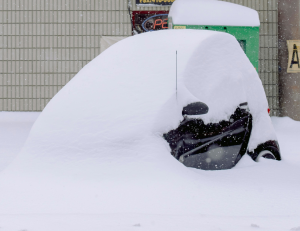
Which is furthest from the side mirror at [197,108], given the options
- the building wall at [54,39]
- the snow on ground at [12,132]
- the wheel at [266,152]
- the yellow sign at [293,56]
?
the building wall at [54,39]

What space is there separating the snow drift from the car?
0.08 meters

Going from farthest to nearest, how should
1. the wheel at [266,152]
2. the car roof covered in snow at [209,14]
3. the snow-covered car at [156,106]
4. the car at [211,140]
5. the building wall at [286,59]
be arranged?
the building wall at [286,59], the car roof covered in snow at [209,14], the wheel at [266,152], the car at [211,140], the snow-covered car at [156,106]

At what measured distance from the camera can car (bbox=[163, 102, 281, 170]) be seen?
121 inches

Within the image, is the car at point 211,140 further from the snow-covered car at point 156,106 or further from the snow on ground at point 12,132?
the snow on ground at point 12,132

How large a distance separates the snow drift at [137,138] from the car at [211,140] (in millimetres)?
80

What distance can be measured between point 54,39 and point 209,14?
454 centimetres

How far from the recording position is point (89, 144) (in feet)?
9.76

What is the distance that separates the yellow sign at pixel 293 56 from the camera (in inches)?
A: 367

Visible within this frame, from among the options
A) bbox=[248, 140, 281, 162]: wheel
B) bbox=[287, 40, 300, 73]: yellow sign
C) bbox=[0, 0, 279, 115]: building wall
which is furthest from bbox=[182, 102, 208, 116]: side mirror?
bbox=[0, 0, 279, 115]: building wall

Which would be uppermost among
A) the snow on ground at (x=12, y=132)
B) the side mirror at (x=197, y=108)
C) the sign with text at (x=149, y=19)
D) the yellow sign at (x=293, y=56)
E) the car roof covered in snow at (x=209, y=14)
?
the sign with text at (x=149, y=19)

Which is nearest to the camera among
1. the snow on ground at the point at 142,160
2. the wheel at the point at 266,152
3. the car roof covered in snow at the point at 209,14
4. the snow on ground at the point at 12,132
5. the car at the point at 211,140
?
the snow on ground at the point at 142,160

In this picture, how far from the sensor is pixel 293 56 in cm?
938

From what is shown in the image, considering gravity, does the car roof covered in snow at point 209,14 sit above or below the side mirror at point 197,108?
above

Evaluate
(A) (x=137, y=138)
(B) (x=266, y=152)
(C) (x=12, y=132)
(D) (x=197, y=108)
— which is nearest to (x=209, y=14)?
(B) (x=266, y=152)
